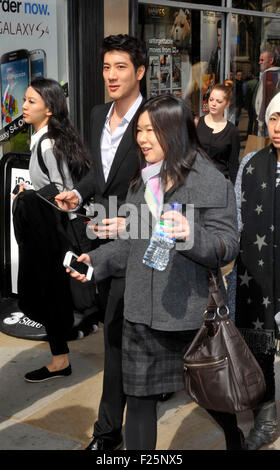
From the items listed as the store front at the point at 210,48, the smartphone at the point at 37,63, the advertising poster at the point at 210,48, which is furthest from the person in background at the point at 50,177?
the advertising poster at the point at 210,48

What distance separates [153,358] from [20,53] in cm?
371

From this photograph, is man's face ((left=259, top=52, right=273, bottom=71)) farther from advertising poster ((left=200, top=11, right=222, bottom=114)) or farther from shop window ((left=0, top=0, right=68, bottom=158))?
shop window ((left=0, top=0, right=68, bottom=158))

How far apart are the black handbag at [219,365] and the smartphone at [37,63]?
12.3ft

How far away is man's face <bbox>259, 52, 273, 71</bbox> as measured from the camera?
1086 cm

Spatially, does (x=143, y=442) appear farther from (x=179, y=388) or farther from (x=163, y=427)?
(x=163, y=427)

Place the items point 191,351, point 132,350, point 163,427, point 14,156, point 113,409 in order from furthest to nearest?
1. point 14,156
2. point 163,427
3. point 113,409
4. point 132,350
5. point 191,351

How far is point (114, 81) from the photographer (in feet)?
11.6

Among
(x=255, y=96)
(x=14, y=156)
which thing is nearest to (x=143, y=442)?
(x=14, y=156)

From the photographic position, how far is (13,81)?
5.88 meters

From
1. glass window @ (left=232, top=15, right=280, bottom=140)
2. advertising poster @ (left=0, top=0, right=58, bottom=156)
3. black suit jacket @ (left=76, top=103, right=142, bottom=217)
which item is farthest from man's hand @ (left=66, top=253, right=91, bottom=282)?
glass window @ (left=232, top=15, right=280, bottom=140)

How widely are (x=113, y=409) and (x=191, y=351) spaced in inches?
32.8

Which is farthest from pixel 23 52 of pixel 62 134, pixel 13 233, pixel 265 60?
pixel 265 60

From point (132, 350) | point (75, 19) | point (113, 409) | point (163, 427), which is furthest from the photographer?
point (75, 19)

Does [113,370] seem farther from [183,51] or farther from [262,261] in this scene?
[183,51]
